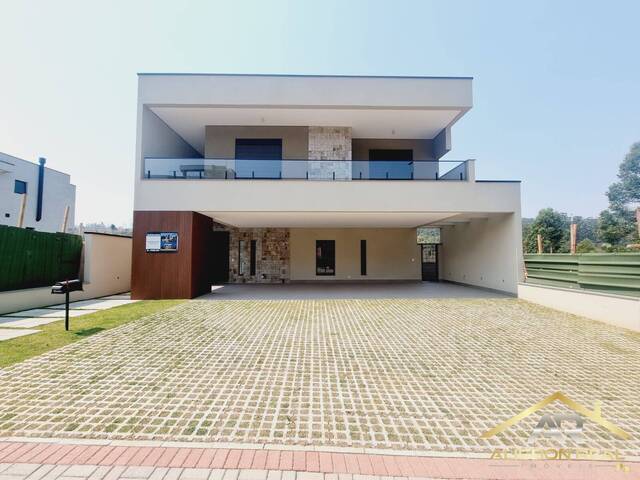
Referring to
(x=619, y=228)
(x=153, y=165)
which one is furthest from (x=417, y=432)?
(x=619, y=228)

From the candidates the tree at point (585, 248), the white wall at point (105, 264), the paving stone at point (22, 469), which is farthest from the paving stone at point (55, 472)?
the tree at point (585, 248)

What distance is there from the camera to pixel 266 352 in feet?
15.4

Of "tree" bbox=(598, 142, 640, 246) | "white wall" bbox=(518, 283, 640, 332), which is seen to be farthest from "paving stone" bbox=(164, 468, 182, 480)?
"tree" bbox=(598, 142, 640, 246)

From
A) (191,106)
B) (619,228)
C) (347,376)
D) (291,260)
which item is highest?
(191,106)

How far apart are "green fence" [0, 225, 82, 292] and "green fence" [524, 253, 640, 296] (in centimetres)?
1522

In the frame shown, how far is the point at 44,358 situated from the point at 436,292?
1124 cm

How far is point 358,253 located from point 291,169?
6992mm

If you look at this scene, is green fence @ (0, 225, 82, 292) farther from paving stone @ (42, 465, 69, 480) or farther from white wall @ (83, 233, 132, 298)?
paving stone @ (42, 465, 69, 480)

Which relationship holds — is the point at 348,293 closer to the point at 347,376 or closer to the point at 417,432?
the point at 347,376

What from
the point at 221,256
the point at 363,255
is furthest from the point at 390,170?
the point at 221,256

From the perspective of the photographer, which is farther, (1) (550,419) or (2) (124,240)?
(2) (124,240)

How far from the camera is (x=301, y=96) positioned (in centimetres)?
1043

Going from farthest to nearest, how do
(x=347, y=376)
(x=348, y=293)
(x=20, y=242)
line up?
(x=348, y=293), (x=20, y=242), (x=347, y=376)

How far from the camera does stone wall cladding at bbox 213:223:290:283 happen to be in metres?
14.7
